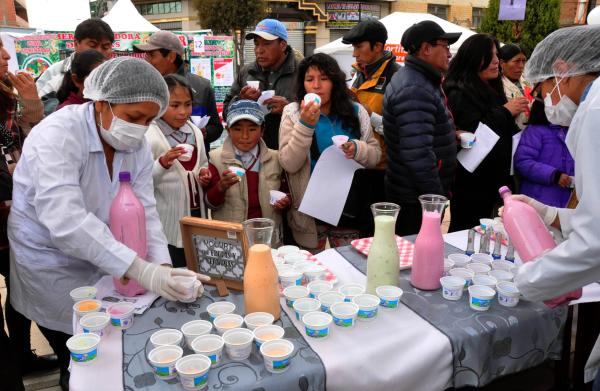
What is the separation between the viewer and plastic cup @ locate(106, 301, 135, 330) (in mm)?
1437

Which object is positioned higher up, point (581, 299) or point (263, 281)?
point (263, 281)

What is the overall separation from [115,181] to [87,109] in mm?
308

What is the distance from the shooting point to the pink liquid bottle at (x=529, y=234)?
4.75 feet

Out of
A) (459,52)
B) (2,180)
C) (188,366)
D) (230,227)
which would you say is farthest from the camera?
(459,52)

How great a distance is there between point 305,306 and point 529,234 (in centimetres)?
77

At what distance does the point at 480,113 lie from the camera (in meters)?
3.17

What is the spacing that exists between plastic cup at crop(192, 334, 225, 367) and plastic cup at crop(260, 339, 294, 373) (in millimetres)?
122

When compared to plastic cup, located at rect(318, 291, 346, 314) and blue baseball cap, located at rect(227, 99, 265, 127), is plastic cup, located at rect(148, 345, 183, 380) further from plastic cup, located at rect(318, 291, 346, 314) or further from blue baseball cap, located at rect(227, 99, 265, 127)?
blue baseball cap, located at rect(227, 99, 265, 127)

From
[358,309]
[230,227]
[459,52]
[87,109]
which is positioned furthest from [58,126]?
[459,52]

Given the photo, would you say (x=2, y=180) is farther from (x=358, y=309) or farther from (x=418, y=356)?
(x=418, y=356)

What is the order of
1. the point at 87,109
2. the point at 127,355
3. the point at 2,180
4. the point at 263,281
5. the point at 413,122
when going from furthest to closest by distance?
the point at 413,122, the point at 2,180, the point at 87,109, the point at 263,281, the point at 127,355

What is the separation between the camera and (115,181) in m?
1.88

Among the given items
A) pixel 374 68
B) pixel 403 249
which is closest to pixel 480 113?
pixel 374 68

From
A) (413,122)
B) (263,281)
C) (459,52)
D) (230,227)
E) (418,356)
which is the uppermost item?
(459,52)
